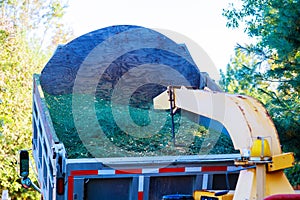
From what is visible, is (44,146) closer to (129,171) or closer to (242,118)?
(129,171)

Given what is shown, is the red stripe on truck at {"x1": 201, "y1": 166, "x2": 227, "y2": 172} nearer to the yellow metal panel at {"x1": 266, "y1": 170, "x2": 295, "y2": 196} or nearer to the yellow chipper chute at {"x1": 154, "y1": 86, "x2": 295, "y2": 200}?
the yellow chipper chute at {"x1": 154, "y1": 86, "x2": 295, "y2": 200}

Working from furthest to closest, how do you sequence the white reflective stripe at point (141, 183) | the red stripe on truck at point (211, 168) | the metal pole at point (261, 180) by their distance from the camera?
the red stripe on truck at point (211, 168), the white reflective stripe at point (141, 183), the metal pole at point (261, 180)

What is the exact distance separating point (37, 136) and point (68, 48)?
154cm

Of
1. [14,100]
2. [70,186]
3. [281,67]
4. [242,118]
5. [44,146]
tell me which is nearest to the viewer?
[242,118]

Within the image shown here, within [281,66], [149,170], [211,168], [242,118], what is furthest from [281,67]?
[242,118]

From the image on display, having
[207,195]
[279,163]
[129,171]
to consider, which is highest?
[279,163]

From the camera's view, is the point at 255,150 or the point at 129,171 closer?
the point at 255,150

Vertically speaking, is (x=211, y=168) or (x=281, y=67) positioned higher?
(x=281, y=67)

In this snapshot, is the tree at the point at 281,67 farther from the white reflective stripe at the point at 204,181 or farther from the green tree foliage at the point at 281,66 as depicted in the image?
the white reflective stripe at the point at 204,181

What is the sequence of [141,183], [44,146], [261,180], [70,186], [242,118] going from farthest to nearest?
[44,146]
[141,183]
[70,186]
[242,118]
[261,180]

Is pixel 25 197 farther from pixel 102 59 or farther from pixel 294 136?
pixel 294 136

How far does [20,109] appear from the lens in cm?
980

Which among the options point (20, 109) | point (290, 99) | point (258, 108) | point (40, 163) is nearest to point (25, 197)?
point (20, 109)

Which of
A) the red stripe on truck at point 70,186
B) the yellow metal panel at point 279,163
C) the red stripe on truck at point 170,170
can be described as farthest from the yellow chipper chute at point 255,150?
the red stripe on truck at point 70,186
